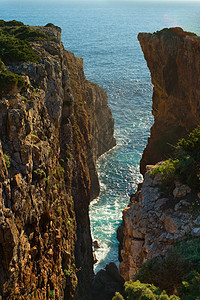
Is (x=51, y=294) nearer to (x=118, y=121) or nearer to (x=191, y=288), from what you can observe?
Answer: (x=191, y=288)

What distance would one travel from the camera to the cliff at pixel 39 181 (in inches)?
869

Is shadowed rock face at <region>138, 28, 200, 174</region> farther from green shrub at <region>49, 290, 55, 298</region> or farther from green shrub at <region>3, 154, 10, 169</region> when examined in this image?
green shrub at <region>3, 154, 10, 169</region>

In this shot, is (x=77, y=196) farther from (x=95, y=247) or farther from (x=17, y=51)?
(x=17, y=51)

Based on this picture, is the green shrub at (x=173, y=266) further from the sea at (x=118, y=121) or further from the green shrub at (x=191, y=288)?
the sea at (x=118, y=121)

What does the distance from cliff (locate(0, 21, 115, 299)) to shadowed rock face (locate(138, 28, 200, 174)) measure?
44.2ft

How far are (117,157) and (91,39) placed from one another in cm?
12526

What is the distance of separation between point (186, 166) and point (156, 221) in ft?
14.5

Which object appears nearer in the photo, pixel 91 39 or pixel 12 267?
pixel 12 267

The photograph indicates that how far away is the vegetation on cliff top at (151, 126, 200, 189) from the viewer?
23316 mm

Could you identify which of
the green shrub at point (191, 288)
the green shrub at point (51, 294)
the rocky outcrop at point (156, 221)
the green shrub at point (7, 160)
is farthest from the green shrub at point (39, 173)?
the green shrub at point (191, 288)

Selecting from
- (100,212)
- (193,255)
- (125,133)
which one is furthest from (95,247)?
(125,133)

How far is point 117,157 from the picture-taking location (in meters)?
79.9

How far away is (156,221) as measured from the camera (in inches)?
885

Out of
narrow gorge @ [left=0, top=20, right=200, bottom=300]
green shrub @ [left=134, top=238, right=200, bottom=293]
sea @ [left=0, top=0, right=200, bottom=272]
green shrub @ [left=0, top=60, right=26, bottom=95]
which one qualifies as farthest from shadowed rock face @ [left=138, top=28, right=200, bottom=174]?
green shrub @ [left=134, top=238, right=200, bottom=293]
